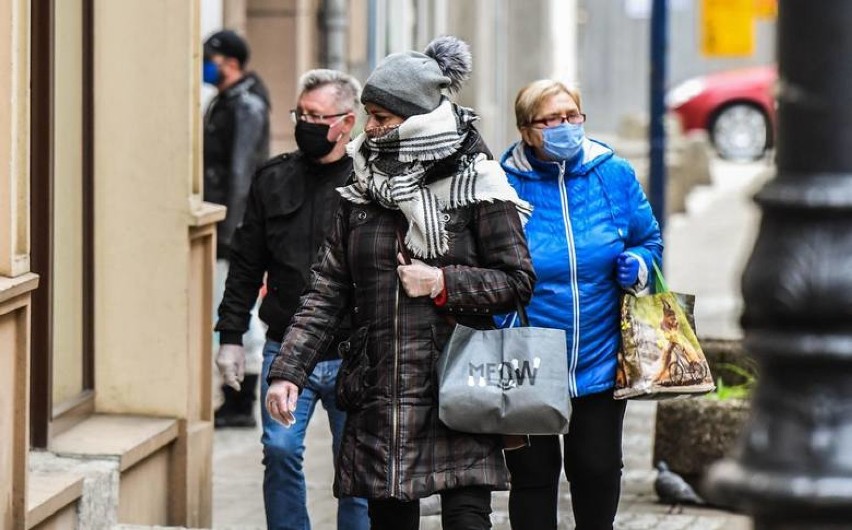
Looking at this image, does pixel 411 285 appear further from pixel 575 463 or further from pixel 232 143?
pixel 232 143

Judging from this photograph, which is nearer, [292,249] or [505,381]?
[505,381]

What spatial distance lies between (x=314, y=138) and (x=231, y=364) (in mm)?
781

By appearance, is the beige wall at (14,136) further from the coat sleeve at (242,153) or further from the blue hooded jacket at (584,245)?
the coat sleeve at (242,153)

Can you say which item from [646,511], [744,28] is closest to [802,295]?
[646,511]

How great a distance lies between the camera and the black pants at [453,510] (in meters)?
5.35

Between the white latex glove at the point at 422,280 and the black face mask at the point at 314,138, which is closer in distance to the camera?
the white latex glove at the point at 422,280

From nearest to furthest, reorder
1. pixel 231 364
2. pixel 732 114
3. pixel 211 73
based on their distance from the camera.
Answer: pixel 231 364, pixel 211 73, pixel 732 114

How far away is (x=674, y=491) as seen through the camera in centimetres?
852

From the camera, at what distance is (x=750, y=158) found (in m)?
31.4

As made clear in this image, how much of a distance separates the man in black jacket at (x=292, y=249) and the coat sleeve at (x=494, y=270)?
1.23 m

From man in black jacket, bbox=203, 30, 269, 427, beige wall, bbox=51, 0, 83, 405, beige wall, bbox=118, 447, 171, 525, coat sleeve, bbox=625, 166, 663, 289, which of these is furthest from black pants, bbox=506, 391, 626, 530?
man in black jacket, bbox=203, 30, 269, 427

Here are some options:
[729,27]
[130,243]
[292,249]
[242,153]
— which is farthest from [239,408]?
[729,27]

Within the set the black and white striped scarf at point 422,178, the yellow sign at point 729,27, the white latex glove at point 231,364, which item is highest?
the yellow sign at point 729,27

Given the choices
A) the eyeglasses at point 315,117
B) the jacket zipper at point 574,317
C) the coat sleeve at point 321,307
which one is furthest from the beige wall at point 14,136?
the jacket zipper at point 574,317
